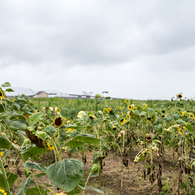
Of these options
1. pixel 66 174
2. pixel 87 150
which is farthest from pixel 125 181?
pixel 66 174

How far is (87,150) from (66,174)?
1677 mm

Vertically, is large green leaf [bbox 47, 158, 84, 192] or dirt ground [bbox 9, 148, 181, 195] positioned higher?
large green leaf [bbox 47, 158, 84, 192]

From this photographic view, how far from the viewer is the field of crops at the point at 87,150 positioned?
74cm

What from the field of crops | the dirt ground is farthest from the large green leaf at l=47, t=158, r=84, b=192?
the dirt ground

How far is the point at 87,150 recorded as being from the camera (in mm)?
2266

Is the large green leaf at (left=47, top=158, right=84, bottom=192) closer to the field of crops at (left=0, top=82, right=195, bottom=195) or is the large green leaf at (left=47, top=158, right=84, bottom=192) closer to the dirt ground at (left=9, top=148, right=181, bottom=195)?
the field of crops at (left=0, top=82, right=195, bottom=195)

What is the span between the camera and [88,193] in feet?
6.31

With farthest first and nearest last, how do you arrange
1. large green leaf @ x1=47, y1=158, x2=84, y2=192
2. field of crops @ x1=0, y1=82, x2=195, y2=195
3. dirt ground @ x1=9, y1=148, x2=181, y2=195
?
dirt ground @ x1=9, y1=148, x2=181, y2=195, field of crops @ x1=0, y1=82, x2=195, y2=195, large green leaf @ x1=47, y1=158, x2=84, y2=192

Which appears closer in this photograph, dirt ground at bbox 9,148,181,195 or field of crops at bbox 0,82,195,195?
field of crops at bbox 0,82,195,195

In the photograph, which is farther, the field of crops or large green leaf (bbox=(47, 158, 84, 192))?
the field of crops

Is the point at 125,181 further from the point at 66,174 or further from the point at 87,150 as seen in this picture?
the point at 66,174

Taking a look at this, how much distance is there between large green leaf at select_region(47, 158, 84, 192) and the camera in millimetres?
613

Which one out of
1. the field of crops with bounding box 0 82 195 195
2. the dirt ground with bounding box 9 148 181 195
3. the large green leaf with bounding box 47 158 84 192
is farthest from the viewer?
the dirt ground with bounding box 9 148 181 195

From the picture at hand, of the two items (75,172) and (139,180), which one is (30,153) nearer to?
(75,172)
